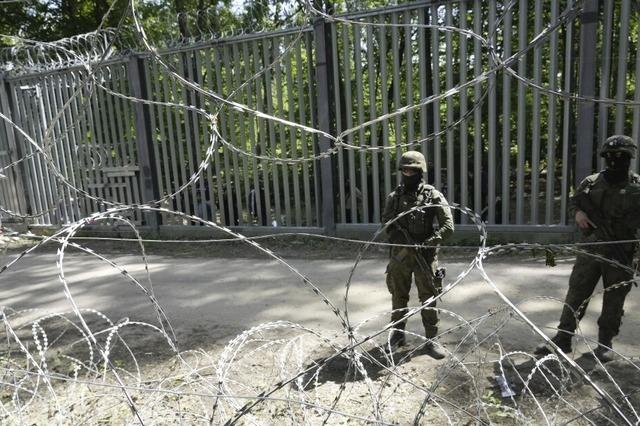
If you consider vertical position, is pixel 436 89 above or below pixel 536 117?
above

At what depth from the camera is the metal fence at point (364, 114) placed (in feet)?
18.6

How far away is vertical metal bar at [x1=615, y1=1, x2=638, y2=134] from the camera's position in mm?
5289

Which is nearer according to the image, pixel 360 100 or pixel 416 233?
pixel 416 233

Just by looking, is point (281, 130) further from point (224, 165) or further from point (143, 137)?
point (143, 137)

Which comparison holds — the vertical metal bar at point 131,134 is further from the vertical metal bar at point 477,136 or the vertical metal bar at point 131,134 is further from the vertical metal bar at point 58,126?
the vertical metal bar at point 477,136

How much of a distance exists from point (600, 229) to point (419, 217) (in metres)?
1.15

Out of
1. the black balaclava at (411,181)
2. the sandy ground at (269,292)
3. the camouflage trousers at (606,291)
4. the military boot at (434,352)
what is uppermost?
the black balaclava at (411,181)

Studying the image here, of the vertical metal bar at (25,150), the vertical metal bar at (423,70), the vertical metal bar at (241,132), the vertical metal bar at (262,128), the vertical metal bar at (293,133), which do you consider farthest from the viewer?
the vertical metal bar at (25,150)

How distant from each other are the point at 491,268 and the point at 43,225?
8075 mm

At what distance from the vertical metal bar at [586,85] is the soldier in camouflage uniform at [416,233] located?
10.00 feet

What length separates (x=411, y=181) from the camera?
3.45m

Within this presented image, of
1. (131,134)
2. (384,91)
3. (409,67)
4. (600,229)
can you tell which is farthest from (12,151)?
(600,229)

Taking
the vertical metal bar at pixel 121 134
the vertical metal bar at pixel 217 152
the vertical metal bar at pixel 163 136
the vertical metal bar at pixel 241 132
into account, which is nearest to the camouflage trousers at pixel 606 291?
the vertical metal bar at pixel 241 132

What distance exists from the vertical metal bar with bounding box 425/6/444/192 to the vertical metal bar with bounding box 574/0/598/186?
1538mm
